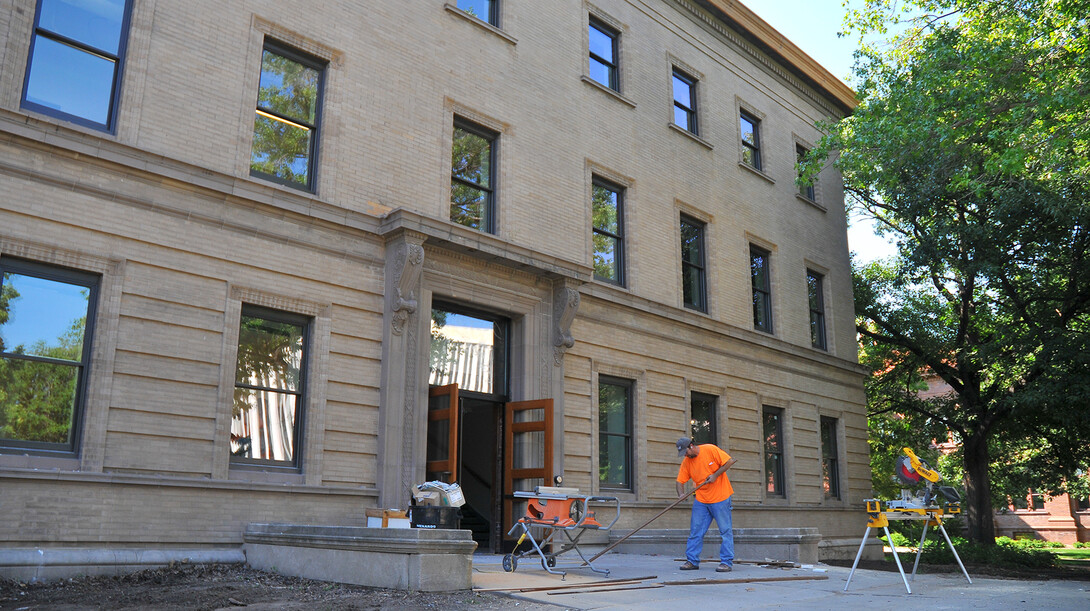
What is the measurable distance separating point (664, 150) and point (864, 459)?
37.6 feet

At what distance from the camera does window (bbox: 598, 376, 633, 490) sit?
55.1ft

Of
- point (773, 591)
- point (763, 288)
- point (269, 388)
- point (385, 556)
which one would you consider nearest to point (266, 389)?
point (269, 388)

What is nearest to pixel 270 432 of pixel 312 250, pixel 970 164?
pixel 312 250

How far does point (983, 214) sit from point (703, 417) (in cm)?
1057

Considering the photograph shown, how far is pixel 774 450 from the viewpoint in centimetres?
2141

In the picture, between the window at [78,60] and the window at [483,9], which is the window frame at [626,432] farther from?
the window at [78,60]

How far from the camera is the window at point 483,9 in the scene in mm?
16234

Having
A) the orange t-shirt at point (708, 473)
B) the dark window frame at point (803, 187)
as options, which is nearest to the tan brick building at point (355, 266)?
the orange t-shirt at point (708, 473)

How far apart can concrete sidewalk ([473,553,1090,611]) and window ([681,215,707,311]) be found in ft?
26.0

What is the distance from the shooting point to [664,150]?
19.8 meters

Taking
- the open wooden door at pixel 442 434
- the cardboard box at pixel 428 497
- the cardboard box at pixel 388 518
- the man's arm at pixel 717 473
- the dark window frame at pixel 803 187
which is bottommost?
the cardboard box at pixel 388 518

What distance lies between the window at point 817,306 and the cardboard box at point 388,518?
16.5 m

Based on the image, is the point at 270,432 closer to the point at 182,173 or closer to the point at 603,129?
the point at 182,173

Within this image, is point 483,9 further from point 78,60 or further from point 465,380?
point 78,60
